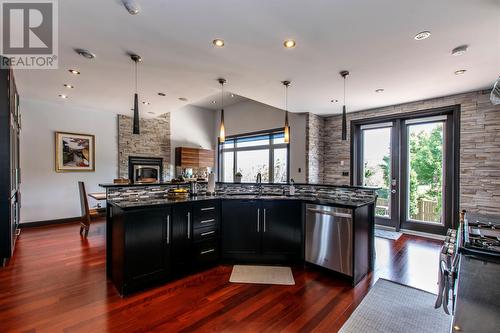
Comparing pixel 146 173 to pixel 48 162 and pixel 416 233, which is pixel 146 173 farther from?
pixel 416 233

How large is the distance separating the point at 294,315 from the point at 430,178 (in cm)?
436

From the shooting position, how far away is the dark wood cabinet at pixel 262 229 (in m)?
3.24

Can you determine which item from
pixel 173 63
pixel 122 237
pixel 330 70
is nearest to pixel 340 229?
pixel 330 70

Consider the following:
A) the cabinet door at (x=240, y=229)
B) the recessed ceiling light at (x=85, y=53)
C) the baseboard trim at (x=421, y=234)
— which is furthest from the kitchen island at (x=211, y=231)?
the baseboard trim at (x=421, y=234)

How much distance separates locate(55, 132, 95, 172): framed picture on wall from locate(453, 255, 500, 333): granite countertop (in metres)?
7.07

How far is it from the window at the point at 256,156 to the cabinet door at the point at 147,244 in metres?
4.41

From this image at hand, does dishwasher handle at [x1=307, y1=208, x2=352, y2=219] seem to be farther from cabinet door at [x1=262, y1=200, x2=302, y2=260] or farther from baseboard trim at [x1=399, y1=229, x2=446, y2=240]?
baseboard trim at [x1=399, y1=229, x2=446, y2=240]

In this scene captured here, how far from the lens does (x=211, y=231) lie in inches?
125

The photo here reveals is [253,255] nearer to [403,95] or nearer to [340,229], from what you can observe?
[340,229]

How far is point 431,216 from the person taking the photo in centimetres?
473

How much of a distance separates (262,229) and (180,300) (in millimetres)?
1343

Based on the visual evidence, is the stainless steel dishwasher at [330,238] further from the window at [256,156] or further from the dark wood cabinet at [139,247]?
the window at [256,156]

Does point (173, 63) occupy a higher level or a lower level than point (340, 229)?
higher

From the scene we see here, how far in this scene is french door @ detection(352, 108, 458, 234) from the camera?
448 cm
